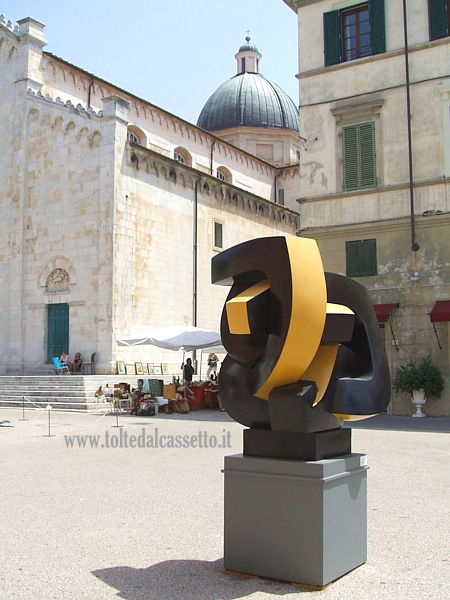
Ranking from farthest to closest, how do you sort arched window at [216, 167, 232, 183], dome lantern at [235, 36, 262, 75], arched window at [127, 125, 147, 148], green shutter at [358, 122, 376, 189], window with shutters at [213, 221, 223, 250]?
dome lantern at [235, 36, 262, 75] → arched window at [216, 167, 232, 183] → arched window at [127, 125, 147, 148] → window with shutters at [213, 221, 223, 250] → green shutter at [358, 122, 376, 189]

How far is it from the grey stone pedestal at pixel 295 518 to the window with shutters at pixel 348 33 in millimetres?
18941

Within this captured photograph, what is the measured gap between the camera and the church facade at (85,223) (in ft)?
90.3

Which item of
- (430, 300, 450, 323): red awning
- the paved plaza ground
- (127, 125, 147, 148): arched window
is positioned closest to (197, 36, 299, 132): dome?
(127, 125, 147, 148): arched window

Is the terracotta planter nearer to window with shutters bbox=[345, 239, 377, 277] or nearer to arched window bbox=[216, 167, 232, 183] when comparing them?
window with shutters bbox=[345, 239, 377, 277]

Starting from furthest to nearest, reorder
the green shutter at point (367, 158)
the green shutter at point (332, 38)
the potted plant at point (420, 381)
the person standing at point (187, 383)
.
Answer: the person standing at point (187, 383) < the green shutter at point (332, 38) < the green shutter at point (367, 158) < the potted plant at point (420, 381)

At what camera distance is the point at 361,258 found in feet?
70.3

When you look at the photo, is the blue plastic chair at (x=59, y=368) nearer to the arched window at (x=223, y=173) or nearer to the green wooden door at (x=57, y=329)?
the green wooden door at (x=57, y=329)

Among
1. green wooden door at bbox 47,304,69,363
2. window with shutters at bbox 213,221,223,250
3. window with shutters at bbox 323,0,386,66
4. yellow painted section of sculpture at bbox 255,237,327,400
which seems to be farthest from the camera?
window with shutters at bbox 213,221,223,250

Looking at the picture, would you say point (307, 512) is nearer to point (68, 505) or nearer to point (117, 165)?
point (68, 505)

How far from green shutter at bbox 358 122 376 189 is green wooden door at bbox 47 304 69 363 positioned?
43.7 feet

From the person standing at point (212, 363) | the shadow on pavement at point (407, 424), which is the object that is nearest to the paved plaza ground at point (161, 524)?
the shadow on pavement at point (407, 424)

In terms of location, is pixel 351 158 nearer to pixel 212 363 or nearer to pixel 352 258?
pixel 352 258

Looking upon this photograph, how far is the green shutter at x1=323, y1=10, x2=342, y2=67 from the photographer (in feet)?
73.5

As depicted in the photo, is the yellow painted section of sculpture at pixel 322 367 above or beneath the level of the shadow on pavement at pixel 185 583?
above
